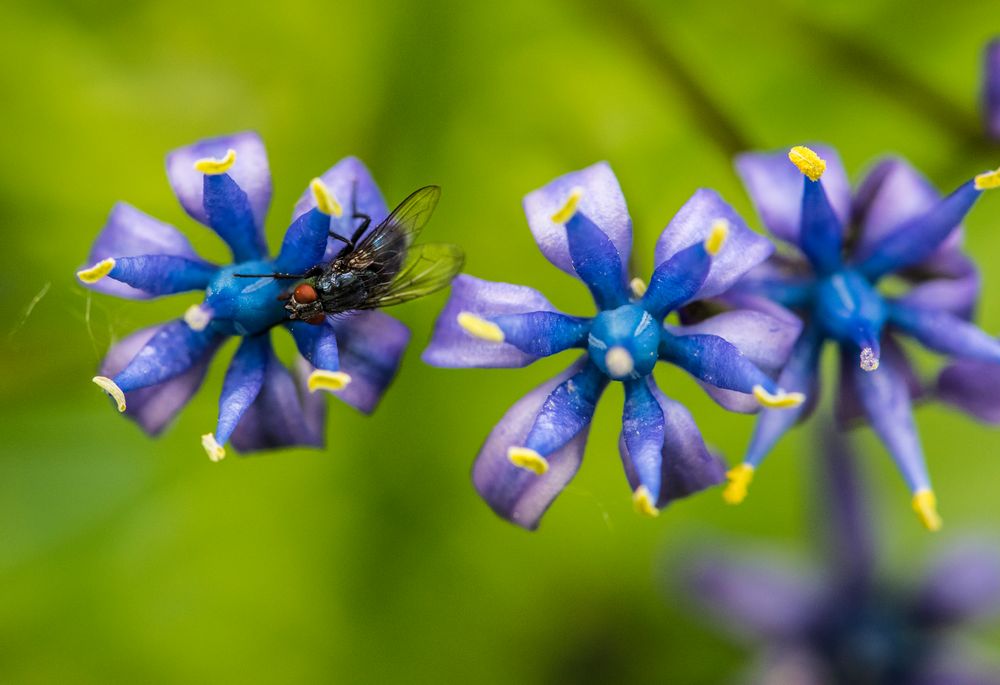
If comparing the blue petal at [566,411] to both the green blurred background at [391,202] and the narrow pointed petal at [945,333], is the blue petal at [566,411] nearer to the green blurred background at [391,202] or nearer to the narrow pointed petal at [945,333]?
the narrow pointed petal at [945,333]

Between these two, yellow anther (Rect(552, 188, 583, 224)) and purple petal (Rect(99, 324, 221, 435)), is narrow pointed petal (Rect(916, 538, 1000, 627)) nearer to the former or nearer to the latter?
yellow anther (Rect(552, 188, 583, 224))

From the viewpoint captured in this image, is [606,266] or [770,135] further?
[770,135]

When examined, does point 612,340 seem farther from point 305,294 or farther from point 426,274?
point 305,294

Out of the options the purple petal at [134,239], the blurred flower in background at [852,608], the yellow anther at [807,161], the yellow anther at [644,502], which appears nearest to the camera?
the yellow anther at [644,502]

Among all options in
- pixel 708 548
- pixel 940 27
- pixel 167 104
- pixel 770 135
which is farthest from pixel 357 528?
Answer: pixel 940 27

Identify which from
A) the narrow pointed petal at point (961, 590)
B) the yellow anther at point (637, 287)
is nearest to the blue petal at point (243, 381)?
the yellow anther at point (637, 287)

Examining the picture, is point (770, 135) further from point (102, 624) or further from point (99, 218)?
point (102, 624)
